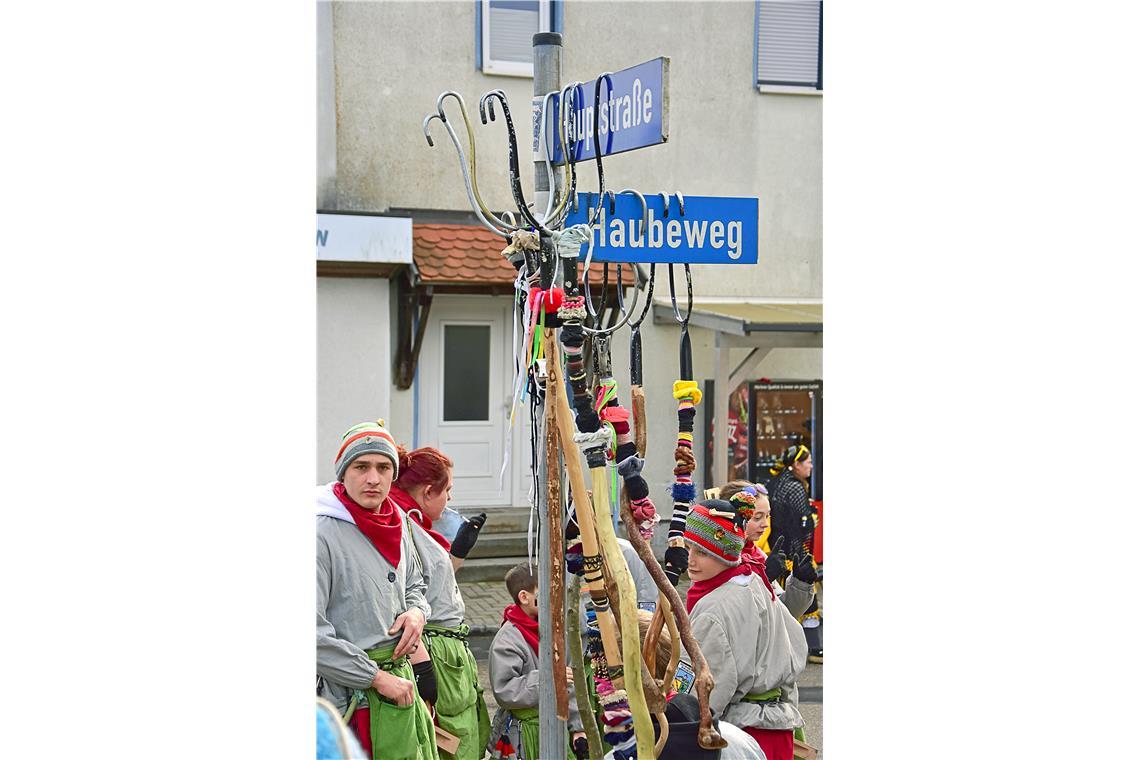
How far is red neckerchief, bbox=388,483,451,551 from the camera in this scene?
3.92 metres

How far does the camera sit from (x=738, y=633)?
3383 millimetres

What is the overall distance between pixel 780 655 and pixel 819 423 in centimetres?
766

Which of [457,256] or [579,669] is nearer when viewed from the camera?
[579,669]

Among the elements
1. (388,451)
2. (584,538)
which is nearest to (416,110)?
(388,451)

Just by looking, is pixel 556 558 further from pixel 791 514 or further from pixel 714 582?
pixel 791 514

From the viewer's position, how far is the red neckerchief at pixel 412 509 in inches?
155

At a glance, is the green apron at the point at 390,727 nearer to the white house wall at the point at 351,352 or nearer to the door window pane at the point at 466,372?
the white house wall at the point at 351,352

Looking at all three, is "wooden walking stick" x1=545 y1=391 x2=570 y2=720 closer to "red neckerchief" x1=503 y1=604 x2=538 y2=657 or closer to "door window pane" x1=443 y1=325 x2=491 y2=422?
"red neckerchief" x1=503 y1=604 x2=538 y2=657

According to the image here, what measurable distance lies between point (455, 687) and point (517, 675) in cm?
20

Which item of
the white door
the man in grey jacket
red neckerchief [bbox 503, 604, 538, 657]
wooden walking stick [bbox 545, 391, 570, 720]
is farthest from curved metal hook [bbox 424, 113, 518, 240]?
the white door

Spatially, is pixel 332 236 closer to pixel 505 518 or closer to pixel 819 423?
pixel 505 518

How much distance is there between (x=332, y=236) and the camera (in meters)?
9.49

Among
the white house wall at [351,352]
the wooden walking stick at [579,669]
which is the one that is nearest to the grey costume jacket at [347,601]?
the wooden walking stick at [579,669]

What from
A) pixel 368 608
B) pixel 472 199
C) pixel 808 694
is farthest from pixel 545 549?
pixel 808 694
